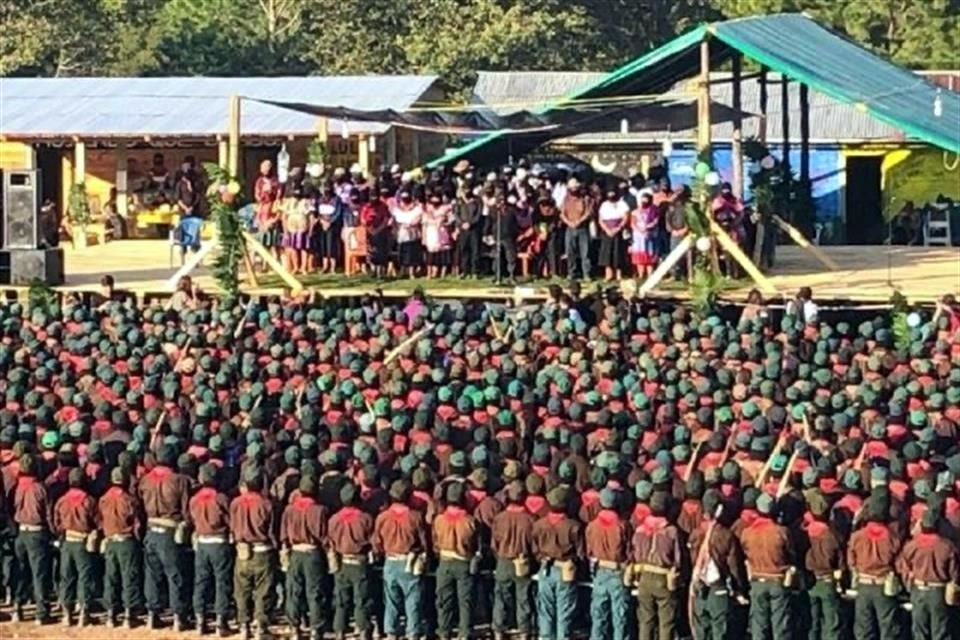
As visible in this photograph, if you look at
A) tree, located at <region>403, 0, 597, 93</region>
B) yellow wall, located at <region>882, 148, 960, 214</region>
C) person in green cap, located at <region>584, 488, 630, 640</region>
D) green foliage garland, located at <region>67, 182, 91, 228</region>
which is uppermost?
tree, located at <region>403, 0, 597, 93</region>

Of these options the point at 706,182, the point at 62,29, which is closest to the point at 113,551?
the point at 706,182

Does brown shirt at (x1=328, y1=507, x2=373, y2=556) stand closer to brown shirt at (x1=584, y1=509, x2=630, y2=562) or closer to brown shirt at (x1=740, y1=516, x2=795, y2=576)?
brown shirt at (x1=584, y1=509, x2=630, y2=562)

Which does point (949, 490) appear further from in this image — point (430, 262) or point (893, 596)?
point (430, 262)

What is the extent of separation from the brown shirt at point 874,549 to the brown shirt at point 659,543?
1238 mm

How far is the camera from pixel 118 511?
16.3 m

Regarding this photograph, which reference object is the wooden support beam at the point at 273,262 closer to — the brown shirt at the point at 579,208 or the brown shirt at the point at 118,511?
the brown shirt at the point at 579,208

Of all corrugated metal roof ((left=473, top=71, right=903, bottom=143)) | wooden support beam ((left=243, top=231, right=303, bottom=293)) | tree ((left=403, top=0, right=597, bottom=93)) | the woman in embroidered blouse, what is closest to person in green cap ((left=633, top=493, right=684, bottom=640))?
wooden support beam ((left=243, top=231, right=303, bottom=293))

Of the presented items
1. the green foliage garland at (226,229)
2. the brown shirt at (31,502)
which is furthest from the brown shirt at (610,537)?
the green foliage garland at (226,229)

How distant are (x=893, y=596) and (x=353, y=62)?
38.8 metres

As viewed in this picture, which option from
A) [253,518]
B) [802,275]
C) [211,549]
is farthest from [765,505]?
[802,275]

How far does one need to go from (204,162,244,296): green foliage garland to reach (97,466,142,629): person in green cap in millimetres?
7659

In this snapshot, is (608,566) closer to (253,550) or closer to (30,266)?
(253,550)

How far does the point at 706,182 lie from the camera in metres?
23.9

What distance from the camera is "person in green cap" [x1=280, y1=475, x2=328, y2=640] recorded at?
15773 mm
